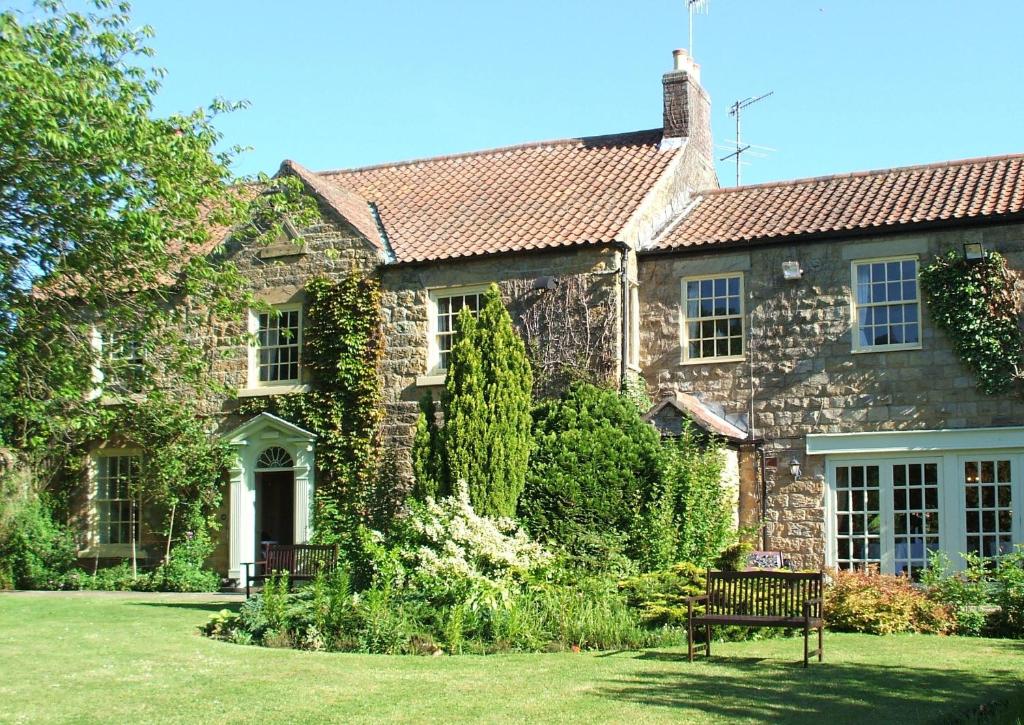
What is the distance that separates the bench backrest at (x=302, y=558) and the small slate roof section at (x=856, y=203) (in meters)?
7.83

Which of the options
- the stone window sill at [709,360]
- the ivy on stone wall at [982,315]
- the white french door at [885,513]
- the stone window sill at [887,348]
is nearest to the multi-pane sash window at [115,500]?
the stone window sill at [709,360]

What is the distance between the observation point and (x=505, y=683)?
413 inches

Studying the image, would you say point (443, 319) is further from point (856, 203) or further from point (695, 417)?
point (856, 203)

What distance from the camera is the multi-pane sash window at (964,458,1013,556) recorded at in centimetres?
1775

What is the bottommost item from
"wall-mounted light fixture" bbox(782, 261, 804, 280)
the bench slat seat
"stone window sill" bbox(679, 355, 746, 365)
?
the bench slat seat

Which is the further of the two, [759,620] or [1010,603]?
[1010,603]

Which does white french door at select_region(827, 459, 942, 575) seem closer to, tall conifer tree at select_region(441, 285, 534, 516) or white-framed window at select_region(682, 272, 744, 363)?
white-framed window at select_region(682, 272, 744, 363)

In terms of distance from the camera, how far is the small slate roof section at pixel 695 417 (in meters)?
18.6

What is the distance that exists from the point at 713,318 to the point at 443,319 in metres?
4.74

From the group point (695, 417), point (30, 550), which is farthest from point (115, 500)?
point (695, 417)

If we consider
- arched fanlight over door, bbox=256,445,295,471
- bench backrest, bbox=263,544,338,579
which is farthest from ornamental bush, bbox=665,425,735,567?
arched fanlight over door, bbox=256,445,295,471

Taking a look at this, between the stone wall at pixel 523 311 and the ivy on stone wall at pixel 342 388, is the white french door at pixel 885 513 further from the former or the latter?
the ivy on stone wall at pixel 342 388

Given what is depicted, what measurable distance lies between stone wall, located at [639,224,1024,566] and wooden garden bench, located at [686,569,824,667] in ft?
22.9

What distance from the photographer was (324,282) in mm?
21781
